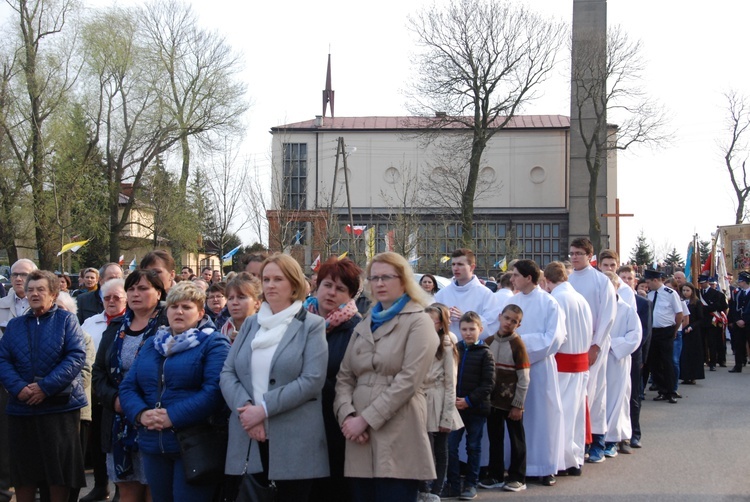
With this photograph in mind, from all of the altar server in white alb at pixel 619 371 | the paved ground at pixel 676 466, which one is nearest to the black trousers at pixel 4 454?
the paved ground at pixel 676 466

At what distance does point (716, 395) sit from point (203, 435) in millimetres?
12614

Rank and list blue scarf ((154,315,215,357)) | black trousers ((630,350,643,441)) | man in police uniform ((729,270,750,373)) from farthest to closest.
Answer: man in police uniform ((729,270,750,373))
black trousers ((630,350,643,441))
blue scarf ((154,315,215,357))

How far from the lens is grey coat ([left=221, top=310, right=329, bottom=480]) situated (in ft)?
16.6

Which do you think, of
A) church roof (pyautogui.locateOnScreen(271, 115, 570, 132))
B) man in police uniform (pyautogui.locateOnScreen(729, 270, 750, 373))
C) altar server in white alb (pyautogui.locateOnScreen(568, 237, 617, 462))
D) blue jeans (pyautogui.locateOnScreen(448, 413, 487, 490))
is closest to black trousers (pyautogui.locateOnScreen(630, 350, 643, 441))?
altar server in white alb (pyautogui.locateOnScreen(568, 237, 617, 462))

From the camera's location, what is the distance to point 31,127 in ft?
124

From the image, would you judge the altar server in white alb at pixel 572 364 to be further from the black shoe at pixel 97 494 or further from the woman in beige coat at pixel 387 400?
the black shoe at pixel 97 494

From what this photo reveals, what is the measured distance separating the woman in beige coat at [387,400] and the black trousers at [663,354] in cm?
1049

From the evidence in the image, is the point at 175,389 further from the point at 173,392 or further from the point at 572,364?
the point at 572,364

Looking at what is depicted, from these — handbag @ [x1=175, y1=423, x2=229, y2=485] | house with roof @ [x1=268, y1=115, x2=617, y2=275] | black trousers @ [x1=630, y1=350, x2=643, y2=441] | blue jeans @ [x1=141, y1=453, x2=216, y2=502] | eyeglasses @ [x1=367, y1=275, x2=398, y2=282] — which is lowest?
black trousers @ [x1=630, y1=350, x2=643, y2=441]

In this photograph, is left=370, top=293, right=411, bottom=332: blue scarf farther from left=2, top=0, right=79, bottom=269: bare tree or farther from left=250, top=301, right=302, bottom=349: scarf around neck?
left=2, top=0, right=79, bottom=269: bare tree

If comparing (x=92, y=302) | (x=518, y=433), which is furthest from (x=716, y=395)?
(x=92, y=302)

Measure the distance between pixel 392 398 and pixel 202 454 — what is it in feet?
4.19

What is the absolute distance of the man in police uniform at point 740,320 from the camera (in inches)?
784

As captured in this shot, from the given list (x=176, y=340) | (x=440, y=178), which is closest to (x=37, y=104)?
(x=440, y=178)
